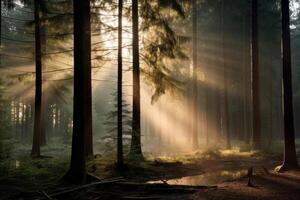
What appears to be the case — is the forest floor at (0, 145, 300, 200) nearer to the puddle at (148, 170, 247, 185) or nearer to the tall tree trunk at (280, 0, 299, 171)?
the puddle at (148, 170, 247, 185)

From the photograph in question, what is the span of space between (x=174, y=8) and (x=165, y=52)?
225 cm

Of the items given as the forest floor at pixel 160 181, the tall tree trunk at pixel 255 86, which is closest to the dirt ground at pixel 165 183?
the forest floor at pixel 160 181

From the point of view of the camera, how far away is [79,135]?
12023mm

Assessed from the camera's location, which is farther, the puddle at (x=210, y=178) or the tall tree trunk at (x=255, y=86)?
the tall tree trunk at (x=255, y=86)

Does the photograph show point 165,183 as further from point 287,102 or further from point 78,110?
point 287,102

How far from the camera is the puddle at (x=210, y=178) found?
43.4 feet

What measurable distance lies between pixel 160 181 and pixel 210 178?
2326mm

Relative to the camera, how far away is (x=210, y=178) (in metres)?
14.4

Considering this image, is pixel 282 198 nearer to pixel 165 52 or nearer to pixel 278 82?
pixel 165 52

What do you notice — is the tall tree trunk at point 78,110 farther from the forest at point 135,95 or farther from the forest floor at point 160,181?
the forest floor at point 160,181

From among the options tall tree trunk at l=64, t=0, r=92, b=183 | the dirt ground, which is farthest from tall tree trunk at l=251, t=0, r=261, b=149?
tall tree trunk at l=64, t=0, r=92, b=183

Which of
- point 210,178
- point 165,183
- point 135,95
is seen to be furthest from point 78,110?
point 135,95

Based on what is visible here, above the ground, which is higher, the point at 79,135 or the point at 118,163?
the point at 79,135

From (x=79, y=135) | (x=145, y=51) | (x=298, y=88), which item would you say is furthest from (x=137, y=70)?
(x=298, y=88)
